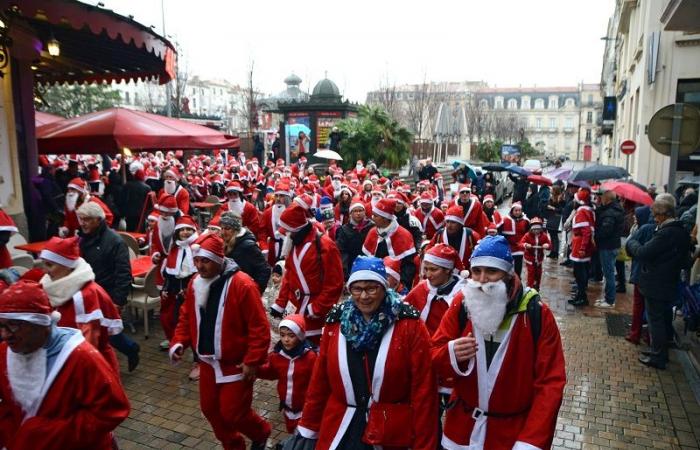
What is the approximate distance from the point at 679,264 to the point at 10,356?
6.99 m

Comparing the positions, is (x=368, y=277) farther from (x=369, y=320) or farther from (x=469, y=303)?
(x=469, y=303)

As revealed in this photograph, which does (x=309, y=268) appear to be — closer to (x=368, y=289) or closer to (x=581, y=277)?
(x=368, y=289)

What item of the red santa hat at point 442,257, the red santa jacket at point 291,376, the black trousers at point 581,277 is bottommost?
the black trousers at point 581,277

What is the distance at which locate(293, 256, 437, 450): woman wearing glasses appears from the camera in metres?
3.05

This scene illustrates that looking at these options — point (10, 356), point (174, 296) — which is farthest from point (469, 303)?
point (174, 296)

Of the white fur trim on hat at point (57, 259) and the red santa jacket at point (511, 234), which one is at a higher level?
the white fur trim on hat at point (57, 259)

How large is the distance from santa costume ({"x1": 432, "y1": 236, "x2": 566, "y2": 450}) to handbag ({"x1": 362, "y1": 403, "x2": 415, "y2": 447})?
33 cm

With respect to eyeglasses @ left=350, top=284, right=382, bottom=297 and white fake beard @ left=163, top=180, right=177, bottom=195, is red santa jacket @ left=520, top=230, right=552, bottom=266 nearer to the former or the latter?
eyeglasses @ left=350, top=284, right=382, bottom=297

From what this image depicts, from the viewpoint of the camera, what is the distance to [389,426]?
3.05 meters

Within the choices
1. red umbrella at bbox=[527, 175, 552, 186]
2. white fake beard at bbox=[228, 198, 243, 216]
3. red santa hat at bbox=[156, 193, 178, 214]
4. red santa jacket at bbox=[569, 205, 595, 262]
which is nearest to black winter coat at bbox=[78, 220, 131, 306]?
red santa hat at bbox=[156, 193, 178, 214]

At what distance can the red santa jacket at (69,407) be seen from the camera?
2.79 metres

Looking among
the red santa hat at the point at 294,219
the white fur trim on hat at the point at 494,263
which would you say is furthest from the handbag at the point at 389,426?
the red santa hat at the point at 294,219

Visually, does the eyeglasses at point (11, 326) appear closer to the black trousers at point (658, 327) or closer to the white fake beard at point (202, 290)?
the white fake beard at point (202, 290)

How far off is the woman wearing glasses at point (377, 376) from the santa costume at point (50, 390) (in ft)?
3.95
